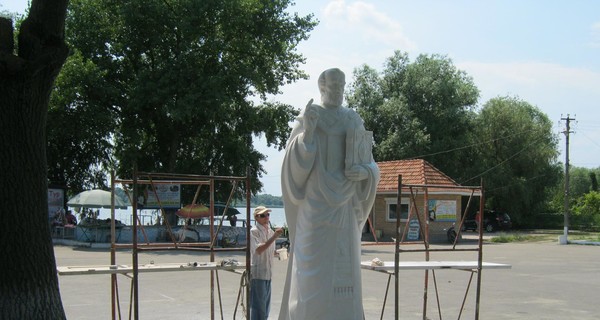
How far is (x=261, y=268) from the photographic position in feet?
29.2

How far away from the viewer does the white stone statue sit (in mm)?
6699

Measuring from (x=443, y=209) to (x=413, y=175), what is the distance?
237 cm

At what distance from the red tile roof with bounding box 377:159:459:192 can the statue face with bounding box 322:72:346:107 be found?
2689 cm

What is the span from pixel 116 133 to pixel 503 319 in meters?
24.7

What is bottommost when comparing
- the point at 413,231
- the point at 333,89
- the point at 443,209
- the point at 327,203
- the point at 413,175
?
the point at 413,231

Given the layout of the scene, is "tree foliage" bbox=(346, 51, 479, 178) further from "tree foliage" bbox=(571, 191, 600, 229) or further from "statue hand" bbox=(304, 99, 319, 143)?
"statue hand" bbox=(304, 99, 319, 143)

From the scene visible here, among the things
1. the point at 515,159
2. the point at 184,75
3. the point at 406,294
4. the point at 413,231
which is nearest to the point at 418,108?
the point at 515,159

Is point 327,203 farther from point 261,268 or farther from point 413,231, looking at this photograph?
point 413,231

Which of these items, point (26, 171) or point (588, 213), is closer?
point (26, 171)

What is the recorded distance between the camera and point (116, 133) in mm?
32250

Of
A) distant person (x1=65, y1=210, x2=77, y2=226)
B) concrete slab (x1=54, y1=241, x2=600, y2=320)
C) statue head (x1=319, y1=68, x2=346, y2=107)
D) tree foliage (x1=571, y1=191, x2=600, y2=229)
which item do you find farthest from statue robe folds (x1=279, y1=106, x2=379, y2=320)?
tree foliage (x1=571, y1=191, x2=600, y2=229)

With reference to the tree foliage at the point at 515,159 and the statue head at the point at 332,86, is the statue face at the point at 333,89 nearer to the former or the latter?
the statue head at the point at 332,86

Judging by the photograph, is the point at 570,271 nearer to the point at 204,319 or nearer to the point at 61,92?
the point at 204,319

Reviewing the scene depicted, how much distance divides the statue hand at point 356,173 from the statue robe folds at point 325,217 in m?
0.06
